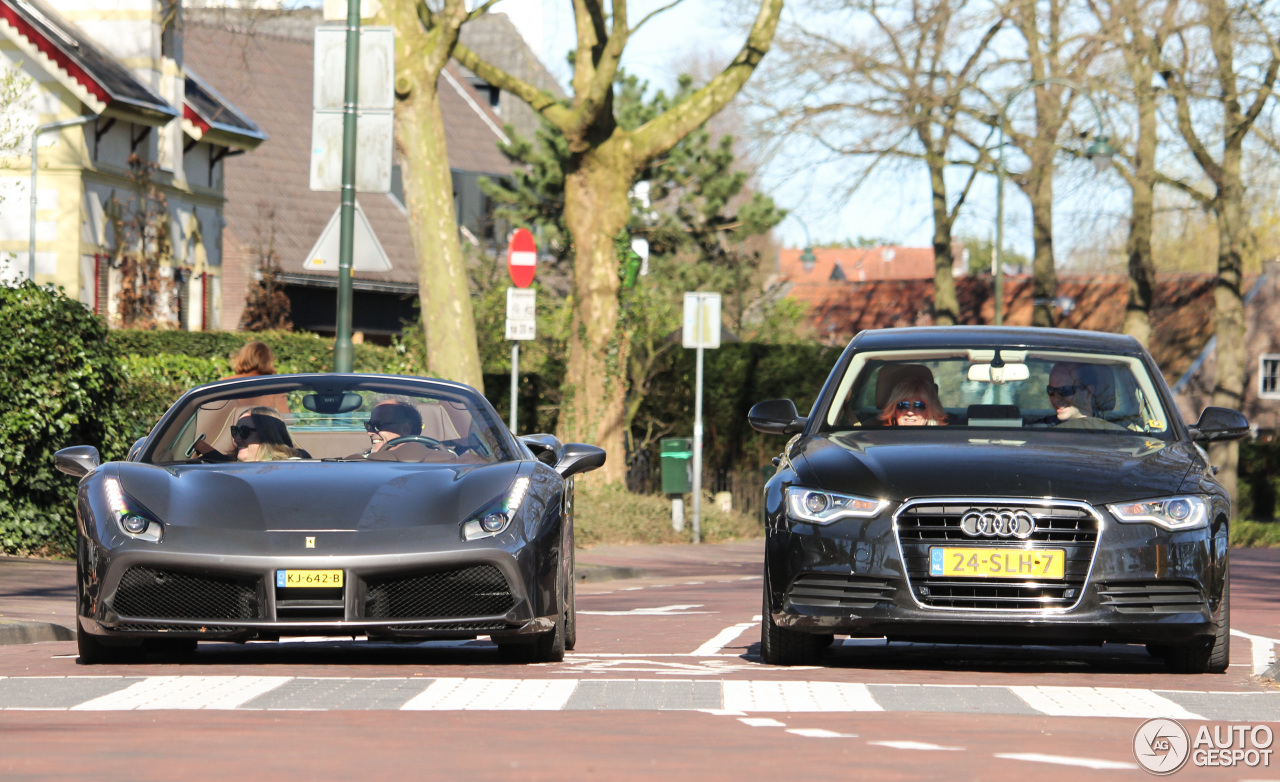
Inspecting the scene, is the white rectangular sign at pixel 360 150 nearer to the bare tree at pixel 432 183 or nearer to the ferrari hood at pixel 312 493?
the bare tree at pixel 432 183

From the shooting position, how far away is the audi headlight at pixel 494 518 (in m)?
8.89

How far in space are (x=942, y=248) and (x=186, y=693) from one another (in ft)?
128

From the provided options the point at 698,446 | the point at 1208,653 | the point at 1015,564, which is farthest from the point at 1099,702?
the point at 698,446

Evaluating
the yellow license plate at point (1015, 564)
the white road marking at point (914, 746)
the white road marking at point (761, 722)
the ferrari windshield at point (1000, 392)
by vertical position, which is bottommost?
the white road marking at point (761, 722)

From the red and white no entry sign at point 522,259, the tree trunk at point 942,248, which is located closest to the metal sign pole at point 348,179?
the red and white no entry sign at point 522,259

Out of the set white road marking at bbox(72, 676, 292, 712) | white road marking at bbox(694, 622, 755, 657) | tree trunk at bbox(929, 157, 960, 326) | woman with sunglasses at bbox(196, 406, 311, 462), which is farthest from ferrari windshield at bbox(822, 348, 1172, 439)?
tree trunk at bbox(929, 157, 960, 326)

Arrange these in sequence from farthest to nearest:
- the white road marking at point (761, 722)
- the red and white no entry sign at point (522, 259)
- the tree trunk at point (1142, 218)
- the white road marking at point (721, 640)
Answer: the tree trunk at point (1142, 218)
the red and white no entry sign at point (522, 259)
the white road marking at point (721, 640)
the white road marking at point (761, 722)

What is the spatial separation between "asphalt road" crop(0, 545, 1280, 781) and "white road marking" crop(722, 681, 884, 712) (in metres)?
0.02

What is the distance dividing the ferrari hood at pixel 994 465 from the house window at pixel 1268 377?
65.5 meters

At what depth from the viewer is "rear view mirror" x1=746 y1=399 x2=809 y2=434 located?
33.5 ft

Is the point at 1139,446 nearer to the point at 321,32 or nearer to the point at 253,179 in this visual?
the point at 321,32

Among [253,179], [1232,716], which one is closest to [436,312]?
[1232,716]

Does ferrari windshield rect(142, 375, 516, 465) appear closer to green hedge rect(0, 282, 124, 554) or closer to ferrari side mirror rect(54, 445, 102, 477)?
ferrari side mirror rect(54, 445, 102, 477)

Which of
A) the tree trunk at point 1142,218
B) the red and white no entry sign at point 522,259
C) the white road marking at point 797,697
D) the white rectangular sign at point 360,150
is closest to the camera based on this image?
the white road marking at point 797,697
